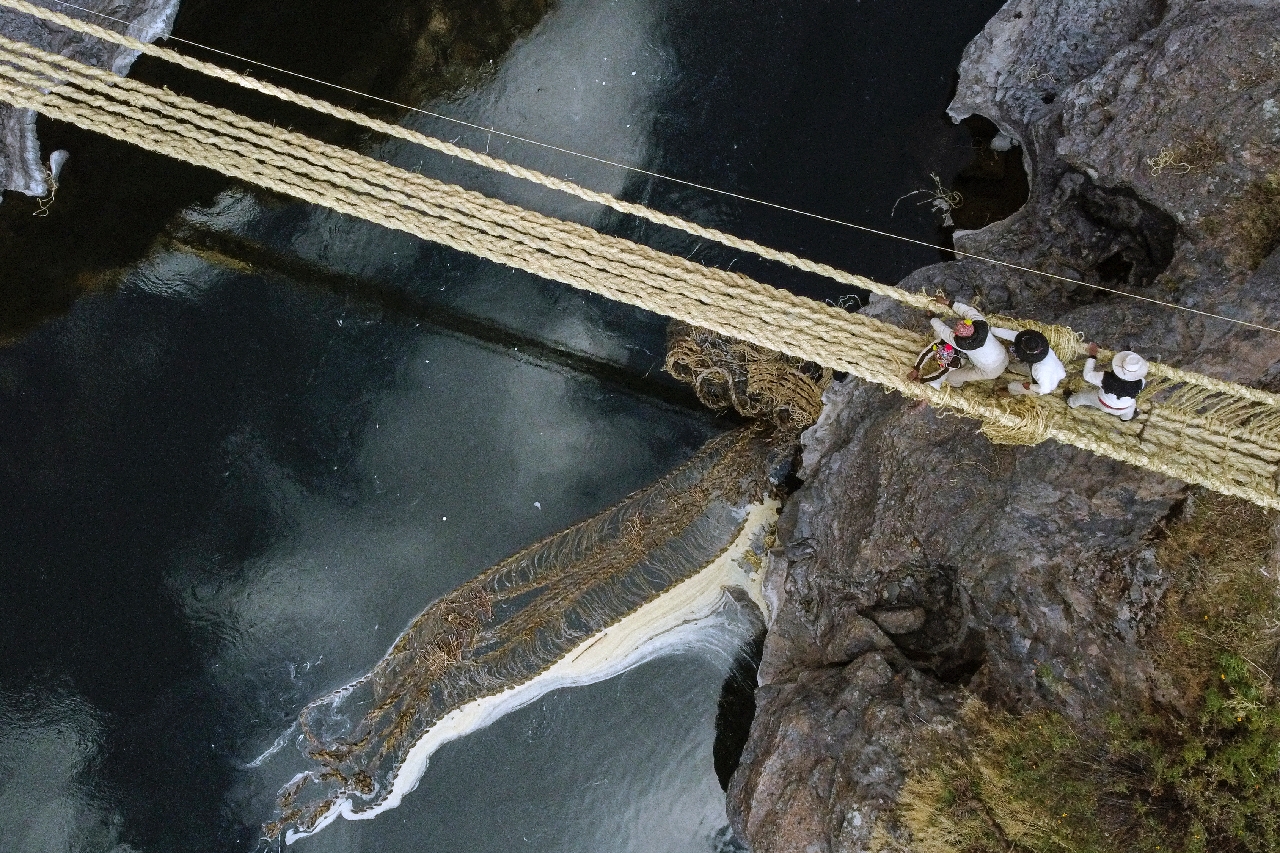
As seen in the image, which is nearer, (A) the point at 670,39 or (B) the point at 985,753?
(B) the point at 985,753

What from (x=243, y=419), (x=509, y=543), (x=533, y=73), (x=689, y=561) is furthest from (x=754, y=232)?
(x=243, y=419)

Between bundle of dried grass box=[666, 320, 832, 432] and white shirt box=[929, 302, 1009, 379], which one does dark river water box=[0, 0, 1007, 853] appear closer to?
bundle of dried grass box=[666, 320, 832, 432]

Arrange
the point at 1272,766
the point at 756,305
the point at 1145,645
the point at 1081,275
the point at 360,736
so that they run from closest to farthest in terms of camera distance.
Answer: the point at 1272,766, the point at 1145,645, the point at 756,305, the point at 1081,275, the point at 360,736

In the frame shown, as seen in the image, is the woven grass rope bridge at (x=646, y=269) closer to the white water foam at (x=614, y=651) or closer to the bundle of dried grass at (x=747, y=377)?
the bundle of dried grass at (x=747, y=377)

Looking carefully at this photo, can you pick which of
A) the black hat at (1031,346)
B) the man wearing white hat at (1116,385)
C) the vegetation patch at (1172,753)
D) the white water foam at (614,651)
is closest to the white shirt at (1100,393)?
the man wearing white hat at (1116,385)

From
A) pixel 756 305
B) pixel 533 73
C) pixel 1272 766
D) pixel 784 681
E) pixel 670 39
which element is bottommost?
pixel 784 681

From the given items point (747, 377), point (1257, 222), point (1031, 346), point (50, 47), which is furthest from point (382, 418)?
point (1257, 222)

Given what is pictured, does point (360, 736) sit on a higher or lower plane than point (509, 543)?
lower

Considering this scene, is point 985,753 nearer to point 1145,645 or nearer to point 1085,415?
point 1145,645
